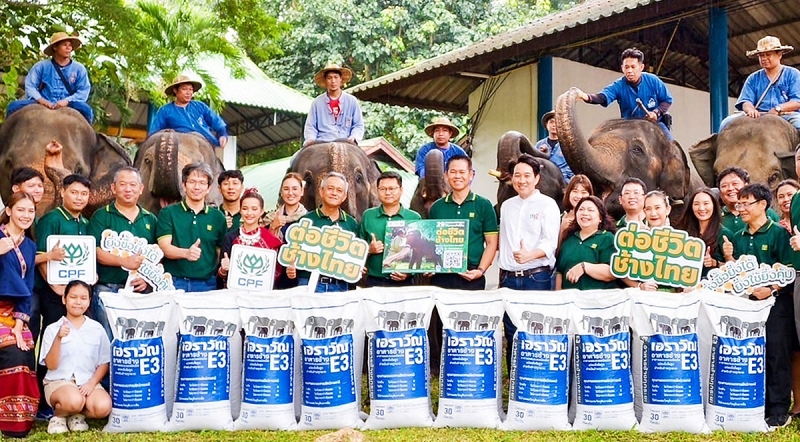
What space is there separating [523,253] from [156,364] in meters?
2.37

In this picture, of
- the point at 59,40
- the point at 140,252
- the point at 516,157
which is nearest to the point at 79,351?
the point at 140,252

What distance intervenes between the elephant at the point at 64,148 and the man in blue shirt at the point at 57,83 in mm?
100

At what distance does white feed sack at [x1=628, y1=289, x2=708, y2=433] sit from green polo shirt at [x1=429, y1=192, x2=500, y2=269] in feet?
4.33

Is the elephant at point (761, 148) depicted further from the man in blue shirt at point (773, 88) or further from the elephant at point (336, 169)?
the elephant at point (336, 169)

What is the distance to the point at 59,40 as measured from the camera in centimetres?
795

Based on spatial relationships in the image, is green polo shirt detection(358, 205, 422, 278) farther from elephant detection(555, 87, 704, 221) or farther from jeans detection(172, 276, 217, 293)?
elephant detection(555, 87, 704, 221)

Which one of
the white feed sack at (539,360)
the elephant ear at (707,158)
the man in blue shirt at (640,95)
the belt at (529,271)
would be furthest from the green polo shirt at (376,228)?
the elephant ear at (707,158)

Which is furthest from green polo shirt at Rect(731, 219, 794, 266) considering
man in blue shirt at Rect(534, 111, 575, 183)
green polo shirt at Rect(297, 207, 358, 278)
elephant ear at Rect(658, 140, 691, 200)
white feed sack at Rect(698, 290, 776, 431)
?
man in blue shirt at Rect(534, 111, 575, 183)

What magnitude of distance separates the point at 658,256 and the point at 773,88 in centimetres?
352

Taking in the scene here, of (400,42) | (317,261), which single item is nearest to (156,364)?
(317,261)

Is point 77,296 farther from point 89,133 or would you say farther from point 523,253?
point 89,133

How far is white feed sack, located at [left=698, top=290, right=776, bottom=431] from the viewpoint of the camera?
17.1ft

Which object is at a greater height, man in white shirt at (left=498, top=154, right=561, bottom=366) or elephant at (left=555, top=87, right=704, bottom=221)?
elephant at (left=555, top=87, right=704, bottom=221)

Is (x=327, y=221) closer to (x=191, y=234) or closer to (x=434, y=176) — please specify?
(x=191, y=234)
